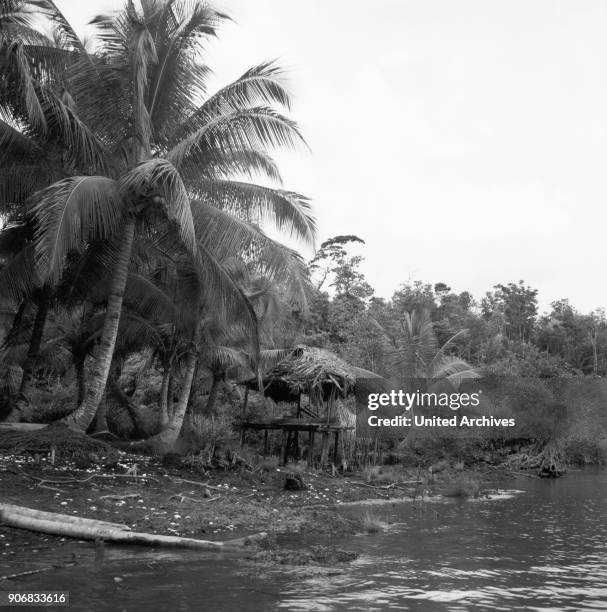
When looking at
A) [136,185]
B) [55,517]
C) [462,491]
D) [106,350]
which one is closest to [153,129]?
[136,185]

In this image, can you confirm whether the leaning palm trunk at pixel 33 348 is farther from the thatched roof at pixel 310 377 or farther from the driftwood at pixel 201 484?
the thatched roof at pixel 310 377

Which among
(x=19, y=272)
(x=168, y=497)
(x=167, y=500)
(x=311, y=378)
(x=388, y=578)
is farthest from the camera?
(x=311, y=378)

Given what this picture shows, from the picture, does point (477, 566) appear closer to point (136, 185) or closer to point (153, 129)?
point (136, 185)

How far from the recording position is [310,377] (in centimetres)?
2008

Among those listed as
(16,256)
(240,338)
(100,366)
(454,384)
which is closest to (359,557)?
(100,366)

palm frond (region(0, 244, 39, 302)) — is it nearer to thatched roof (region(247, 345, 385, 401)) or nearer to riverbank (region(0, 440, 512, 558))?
riverbank (region(0, 440, 512, 558))

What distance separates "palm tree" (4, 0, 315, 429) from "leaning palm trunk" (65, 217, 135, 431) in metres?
0.02

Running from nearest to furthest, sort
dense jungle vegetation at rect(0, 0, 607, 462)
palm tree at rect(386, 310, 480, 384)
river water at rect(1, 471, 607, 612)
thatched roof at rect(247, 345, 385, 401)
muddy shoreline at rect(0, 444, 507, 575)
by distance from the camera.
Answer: river water at rect(1, 471, 607, 612)
muddy shoreline at rect(0, 444, 507, 575)
dense jungle vegetation at rect(0, 0, 607, 462)
thatched roof at rect(247, 345, 385, 401)
palm tree at rect(386, 310, 480, 384)

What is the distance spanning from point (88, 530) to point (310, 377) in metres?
11.3

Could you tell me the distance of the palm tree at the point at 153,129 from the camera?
1420 centimetres

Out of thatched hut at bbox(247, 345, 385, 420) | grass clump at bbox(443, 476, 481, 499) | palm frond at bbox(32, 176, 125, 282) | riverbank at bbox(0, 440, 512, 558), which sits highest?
palm frond at bbox(32, 176, 125, 282)

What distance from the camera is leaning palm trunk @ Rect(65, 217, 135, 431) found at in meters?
14.6

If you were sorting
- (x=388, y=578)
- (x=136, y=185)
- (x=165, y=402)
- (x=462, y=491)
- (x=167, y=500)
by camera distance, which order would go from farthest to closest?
(x=165, y=402)
(x=462, y=491)
(x=136, y=185)
(x=167, y=500)
(x=388, y=578)

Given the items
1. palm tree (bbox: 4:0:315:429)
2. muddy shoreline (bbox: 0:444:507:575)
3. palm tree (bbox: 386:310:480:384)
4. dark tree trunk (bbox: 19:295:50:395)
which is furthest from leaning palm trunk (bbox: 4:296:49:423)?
palm tree (bbox: 386:310:480:384)
